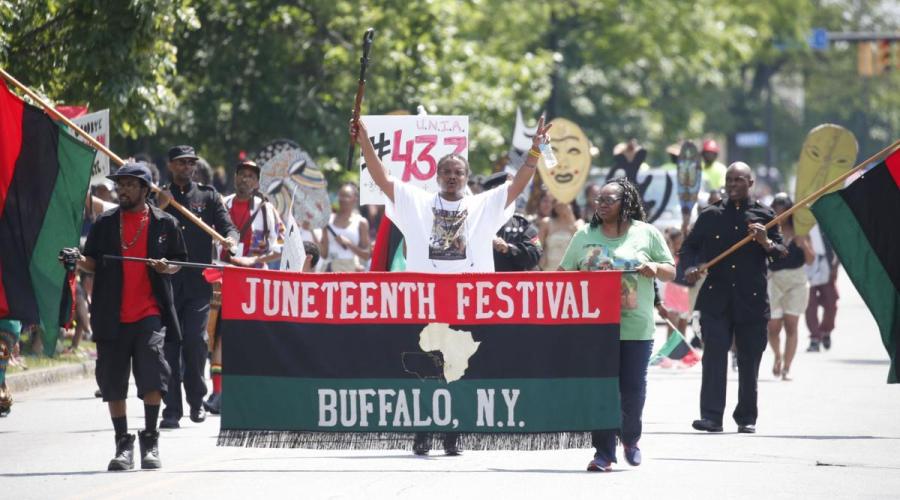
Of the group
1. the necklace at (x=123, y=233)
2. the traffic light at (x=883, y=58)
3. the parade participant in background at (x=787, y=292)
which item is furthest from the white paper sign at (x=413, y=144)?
the traffic light at (x=883, y=58)

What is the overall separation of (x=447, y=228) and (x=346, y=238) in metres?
8.65

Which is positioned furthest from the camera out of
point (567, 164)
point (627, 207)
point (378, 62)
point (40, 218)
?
point (378, 62)

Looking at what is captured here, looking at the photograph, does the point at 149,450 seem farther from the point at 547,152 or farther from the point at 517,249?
the point at 517,249

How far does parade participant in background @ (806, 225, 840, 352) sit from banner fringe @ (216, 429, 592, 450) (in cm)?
1120

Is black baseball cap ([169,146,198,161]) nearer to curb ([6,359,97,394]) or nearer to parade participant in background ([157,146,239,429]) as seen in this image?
parade participant in background ([157,146,239,429])

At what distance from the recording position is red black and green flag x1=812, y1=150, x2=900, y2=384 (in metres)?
11.0

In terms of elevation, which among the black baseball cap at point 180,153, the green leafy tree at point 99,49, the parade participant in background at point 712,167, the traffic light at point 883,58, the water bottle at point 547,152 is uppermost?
the traffic light at point 883,58

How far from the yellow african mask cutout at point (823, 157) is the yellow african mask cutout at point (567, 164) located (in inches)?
182

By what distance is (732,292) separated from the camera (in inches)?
474

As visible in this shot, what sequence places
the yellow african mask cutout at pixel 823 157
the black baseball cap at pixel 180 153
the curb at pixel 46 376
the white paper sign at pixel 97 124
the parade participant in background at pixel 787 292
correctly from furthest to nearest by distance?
the parade participant in background at pixel 787 292 < the curb at pixel 46 376 < the yellow african mask cutout at pixel 823 157 < the white paper sign at pixel 97 124 < the black baseball cap at pixel 180 153

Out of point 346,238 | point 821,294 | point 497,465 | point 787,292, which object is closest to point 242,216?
point 497,465

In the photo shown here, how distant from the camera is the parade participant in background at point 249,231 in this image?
511 inches

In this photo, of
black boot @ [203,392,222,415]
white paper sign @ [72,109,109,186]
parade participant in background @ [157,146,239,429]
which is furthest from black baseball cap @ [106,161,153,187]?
white paper sign @ [72,109,109,186]

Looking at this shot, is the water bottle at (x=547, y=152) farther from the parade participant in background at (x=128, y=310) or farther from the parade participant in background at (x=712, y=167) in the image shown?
the parade participant in background at (x=712, y=167)
